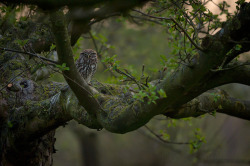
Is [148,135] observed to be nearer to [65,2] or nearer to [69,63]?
[69,63]

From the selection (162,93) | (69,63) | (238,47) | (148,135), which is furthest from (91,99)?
(148,135)

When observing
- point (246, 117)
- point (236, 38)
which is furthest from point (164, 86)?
point (246, 117)

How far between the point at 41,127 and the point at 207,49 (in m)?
2.61

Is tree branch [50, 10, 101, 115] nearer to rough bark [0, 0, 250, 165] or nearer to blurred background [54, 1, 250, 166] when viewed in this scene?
rough bark [0, 0, 250, 165]

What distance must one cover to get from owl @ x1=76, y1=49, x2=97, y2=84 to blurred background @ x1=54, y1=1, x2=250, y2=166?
99cm

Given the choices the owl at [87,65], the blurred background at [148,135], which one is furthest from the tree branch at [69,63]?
the blurred background at [148,135]

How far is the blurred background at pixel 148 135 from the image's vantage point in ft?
33.0

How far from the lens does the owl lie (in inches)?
199

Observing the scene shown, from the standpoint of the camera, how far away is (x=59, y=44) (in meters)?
2.75

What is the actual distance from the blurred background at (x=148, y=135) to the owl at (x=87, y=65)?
0.99 meters

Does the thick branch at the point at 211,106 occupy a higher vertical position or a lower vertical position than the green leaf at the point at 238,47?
lower

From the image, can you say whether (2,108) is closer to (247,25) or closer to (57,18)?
(57,18)

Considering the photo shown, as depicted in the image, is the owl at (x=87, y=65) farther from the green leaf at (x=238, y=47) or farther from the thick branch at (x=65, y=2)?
the thick branch at (x=65, y=2)


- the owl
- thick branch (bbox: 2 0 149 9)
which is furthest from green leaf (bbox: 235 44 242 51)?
the owl
